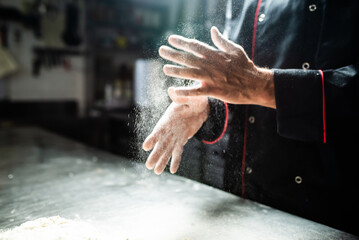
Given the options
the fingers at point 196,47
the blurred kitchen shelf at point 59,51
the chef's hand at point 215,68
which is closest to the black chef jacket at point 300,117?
the chef's hand at point 215,68

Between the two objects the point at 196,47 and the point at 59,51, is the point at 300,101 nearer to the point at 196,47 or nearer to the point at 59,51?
the point at 196,47

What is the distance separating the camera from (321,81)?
92cm

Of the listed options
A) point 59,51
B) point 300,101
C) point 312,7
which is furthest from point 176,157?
point 59,51

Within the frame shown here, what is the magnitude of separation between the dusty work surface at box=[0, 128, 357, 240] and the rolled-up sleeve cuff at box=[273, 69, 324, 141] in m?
0.32

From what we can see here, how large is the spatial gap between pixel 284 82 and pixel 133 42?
429cm

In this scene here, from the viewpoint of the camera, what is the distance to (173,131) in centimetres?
108

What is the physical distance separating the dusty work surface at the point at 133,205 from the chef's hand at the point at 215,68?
16.9 inches

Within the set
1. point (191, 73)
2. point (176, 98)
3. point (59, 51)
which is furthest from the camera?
point (59, 51)

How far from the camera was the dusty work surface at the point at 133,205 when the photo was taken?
913 mm

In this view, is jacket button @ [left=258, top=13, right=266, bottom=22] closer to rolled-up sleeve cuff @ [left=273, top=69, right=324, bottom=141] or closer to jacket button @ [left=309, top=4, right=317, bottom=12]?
jacket button @ [left=309, top=4, right=317, bottom=12]

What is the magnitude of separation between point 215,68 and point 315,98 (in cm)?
35

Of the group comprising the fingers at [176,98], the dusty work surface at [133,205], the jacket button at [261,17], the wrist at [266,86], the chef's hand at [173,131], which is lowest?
the dusty work surface at [133,205]

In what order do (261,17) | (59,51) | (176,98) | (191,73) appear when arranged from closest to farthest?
(191,73) → (176,98) → (261,17) → (59,51)

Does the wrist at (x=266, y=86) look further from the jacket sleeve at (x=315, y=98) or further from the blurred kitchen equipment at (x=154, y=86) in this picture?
the blurred kitchen equipment at (x=154, y=86)
